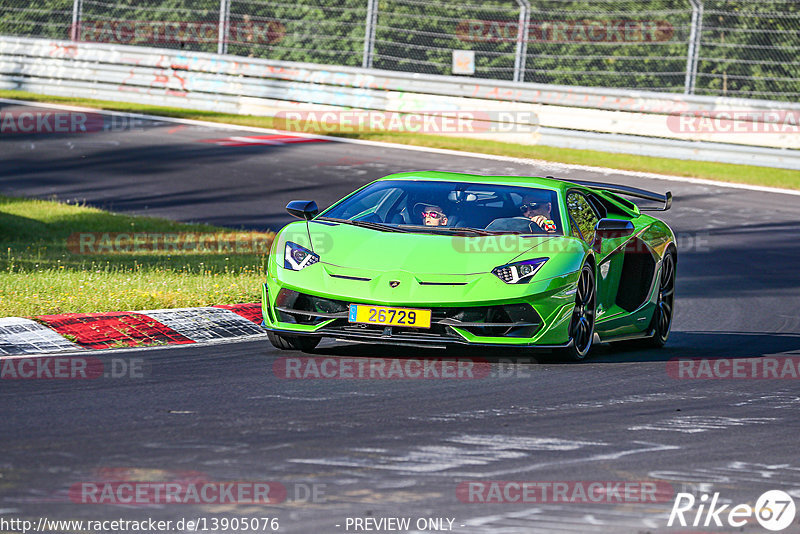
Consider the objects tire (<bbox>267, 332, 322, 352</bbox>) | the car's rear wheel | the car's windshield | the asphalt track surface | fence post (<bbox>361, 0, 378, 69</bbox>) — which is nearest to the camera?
the asphalt track surface

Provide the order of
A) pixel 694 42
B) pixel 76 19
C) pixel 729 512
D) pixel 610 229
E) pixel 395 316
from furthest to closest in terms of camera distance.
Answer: pixel 76 19 < pixel 694 42 < pixel 610 229 < pixel 395 316 < pixel 729 512

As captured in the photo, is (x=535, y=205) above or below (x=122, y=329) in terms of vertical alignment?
above

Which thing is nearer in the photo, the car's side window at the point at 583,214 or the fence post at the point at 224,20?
the car's side window at the point at 583,214

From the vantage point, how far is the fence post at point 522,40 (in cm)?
2352

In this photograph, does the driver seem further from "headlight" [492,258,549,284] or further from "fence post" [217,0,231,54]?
"fence post" [217,0,231,54]

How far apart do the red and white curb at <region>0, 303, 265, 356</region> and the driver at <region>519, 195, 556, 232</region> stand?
7.17 ft

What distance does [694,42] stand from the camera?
22.4 metres

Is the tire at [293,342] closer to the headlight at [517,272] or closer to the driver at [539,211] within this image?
the headlight at [517,272]

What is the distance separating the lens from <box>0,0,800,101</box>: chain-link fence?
22.1 metres

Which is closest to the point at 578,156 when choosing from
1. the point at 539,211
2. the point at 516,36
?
the point at 516,36

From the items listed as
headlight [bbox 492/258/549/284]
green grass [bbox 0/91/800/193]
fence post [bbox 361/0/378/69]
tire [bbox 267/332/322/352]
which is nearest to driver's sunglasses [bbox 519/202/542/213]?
headlight [bbox 492/258/549/284]

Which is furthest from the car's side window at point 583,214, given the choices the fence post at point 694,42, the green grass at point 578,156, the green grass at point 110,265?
the fence post at point 694,42

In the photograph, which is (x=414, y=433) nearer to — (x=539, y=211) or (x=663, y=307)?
(x=539, y=211)

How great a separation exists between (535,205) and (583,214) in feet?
1.84
